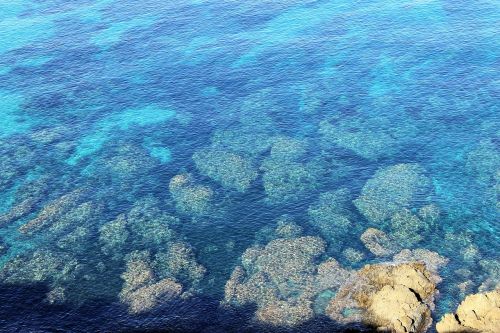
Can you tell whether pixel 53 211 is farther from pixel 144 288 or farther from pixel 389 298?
pixel 389 298

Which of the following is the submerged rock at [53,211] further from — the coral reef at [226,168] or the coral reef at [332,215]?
the coral reef at [332,215]

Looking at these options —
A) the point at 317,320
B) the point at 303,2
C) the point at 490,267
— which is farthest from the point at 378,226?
the point at 303,2

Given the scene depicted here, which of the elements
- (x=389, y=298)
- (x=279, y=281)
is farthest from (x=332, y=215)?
(x=389, y=298)

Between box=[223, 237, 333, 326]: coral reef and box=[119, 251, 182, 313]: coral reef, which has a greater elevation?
box=[119, 251, 182, 313]: coral reef

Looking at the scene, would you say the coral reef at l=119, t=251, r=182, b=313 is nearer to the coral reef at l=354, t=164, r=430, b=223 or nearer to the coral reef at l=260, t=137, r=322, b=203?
the coral reef at l=260, t=137, r=322, b=203

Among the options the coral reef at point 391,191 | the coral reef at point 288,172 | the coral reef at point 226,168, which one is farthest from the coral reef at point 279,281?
the coral reef at point 226,168

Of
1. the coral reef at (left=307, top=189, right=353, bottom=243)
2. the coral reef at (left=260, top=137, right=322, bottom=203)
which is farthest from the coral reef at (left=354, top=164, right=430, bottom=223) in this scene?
the coral reef at (left=260, top=137, right=322, bottom=203)
